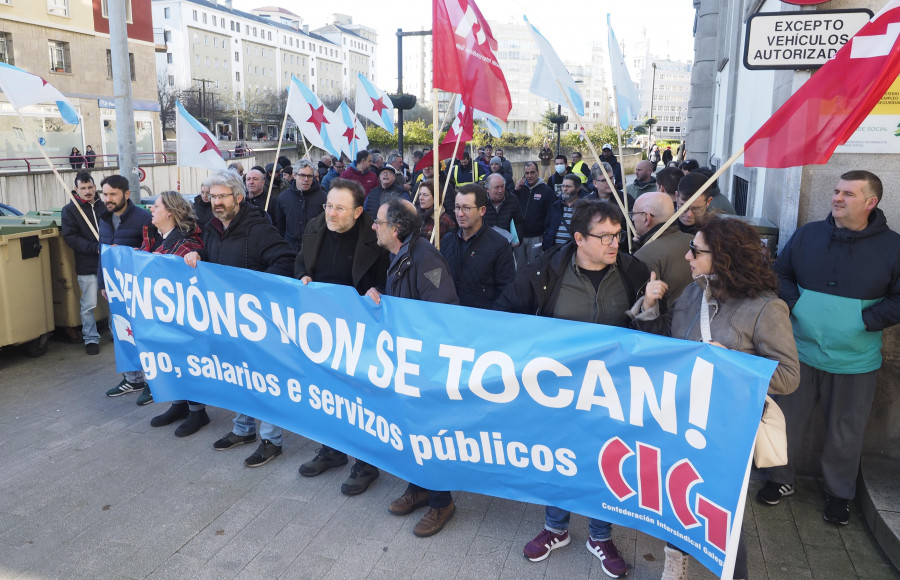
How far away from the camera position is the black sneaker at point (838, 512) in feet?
13.3

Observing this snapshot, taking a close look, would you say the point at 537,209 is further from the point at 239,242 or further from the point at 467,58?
the point at 239,242

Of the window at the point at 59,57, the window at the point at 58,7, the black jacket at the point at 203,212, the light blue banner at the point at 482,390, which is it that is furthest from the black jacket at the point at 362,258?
the window at the point at 58,7

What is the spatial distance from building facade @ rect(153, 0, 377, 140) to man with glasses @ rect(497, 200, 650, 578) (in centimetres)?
6715

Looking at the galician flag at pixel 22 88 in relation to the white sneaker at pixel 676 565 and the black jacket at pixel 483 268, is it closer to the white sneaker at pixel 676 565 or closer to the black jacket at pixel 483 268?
the black jacket at pixel 483 268

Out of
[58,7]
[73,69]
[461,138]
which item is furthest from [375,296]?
[58,7]

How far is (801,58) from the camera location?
14.4 feet

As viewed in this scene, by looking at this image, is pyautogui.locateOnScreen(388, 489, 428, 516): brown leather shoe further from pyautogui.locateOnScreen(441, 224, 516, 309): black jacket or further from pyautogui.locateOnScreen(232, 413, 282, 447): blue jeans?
pyautogui.locateOnScreen(441, 224, 516, 309): black jacket

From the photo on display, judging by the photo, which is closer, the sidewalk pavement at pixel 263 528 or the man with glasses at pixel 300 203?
the sidewalk pavement at pixel 263 528

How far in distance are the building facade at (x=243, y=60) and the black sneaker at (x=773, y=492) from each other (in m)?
67.4

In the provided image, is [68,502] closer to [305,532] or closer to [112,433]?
[112,433]

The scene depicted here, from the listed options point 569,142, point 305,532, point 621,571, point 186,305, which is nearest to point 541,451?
point 621,571

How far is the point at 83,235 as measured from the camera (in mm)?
7309

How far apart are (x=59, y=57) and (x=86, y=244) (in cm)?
3796

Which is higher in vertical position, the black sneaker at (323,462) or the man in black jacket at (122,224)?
the man in black jacket at (122,224)
